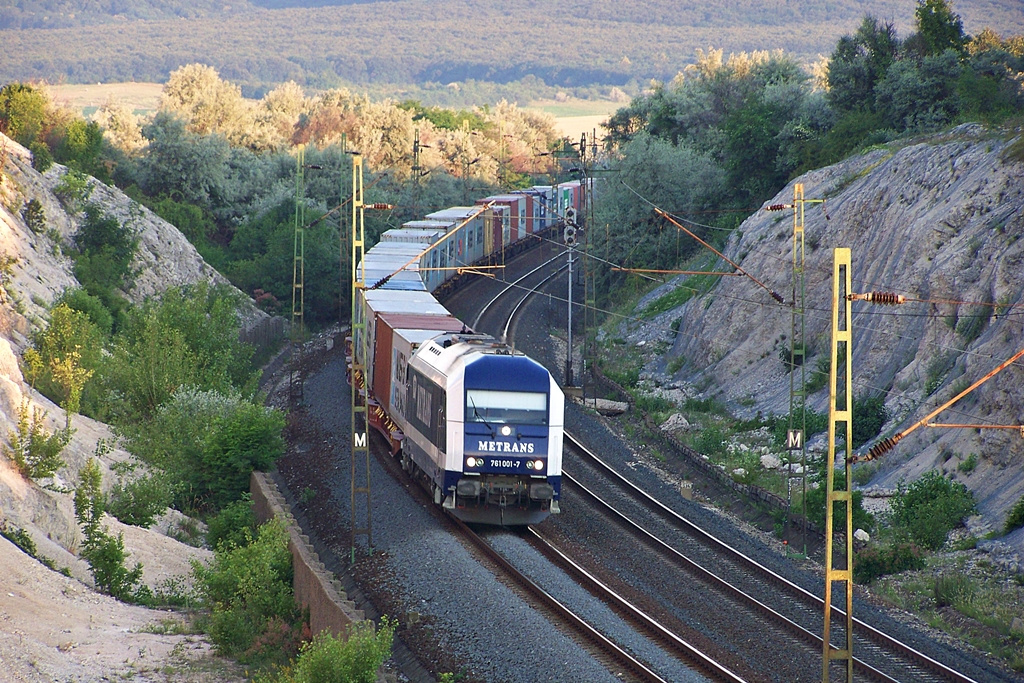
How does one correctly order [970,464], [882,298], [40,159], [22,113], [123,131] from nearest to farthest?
[882,298] < [970,464] < [40,159] < [22,113] < [123,131]

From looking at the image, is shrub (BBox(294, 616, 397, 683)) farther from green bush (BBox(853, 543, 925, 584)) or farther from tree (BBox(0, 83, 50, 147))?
tree (BBox(0, 83, 50, 147))

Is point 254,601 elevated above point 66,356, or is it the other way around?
point 66,356

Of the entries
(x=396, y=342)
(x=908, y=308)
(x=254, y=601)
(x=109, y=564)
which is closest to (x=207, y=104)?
(x=396, y=342)

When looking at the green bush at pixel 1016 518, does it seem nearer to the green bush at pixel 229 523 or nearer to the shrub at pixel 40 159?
the green bush at pixel 229 523

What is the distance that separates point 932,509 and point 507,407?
335 inches

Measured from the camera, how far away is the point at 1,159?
46.0 m

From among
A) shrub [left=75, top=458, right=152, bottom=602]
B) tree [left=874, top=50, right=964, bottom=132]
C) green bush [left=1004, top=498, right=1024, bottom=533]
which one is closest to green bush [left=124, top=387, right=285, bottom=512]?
shrub [left=75, top=458, right=152, bottom=602]

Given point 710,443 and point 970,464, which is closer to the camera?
point 970,464

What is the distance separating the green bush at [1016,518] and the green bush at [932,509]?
1.13 metres

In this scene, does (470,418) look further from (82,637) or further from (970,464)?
(970,464)

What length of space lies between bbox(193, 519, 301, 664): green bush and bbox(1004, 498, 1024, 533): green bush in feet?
42.7

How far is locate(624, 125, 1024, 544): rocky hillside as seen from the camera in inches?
982

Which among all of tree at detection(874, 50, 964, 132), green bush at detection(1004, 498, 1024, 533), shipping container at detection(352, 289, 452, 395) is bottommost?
green bush at detection(1004, 498, 1024, 533)

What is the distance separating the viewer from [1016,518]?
21.3m
